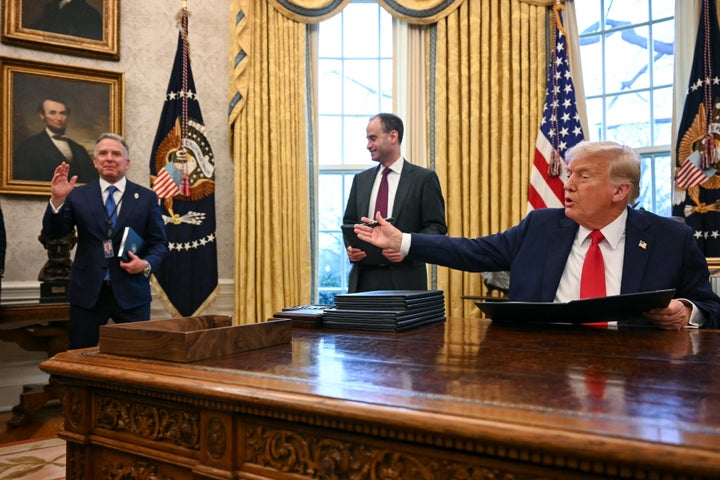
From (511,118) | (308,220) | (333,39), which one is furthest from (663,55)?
(308,220)

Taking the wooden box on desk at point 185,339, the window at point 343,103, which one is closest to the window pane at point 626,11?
the window at point 343,103

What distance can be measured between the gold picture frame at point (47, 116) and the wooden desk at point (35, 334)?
3.60 ft

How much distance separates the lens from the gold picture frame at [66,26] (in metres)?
4.59

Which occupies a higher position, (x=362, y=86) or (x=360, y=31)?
(x=360, y=31)

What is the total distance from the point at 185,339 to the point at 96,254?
243cm

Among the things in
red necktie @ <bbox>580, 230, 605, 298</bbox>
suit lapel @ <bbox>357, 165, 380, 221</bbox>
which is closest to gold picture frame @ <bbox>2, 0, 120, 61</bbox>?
suit lapel @ <bbox>357, 165, 380, 221</bbox>

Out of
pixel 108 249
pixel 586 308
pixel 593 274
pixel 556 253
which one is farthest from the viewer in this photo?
pixel 108 249

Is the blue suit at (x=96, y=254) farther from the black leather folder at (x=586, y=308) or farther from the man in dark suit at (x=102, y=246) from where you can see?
the black leather folder at (x=586, y=308)

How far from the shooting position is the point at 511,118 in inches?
199

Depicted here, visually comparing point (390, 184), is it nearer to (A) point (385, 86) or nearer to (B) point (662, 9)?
(A) point (385, 86)

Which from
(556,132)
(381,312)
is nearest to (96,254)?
(381,312)

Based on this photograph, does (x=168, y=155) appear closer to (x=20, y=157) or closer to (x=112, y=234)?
(x=20, y=157)

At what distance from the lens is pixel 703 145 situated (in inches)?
161

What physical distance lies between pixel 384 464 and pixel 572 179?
63.8 inches
